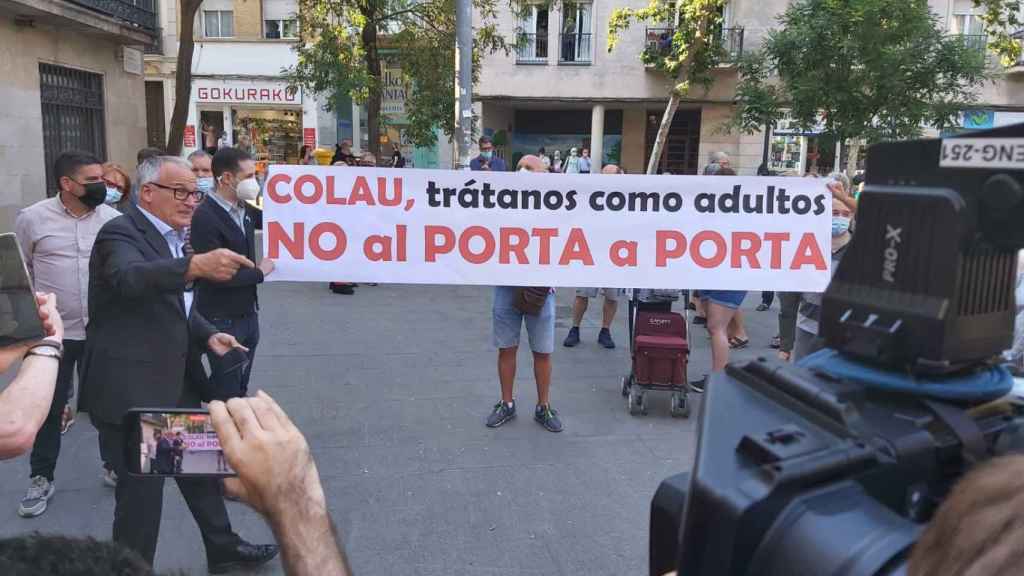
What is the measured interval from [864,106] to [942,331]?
12437 mm

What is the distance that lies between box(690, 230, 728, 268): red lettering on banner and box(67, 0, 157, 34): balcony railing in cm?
1126

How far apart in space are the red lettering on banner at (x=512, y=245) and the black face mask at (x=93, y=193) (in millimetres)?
2426

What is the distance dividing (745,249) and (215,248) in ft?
11.2

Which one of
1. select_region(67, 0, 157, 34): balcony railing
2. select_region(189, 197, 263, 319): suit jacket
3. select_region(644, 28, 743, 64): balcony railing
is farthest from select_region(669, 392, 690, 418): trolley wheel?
select_region(644, 28, 743, 64): balcony railing

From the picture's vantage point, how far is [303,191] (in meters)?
4.95

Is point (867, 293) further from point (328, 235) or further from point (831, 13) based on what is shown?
point (831, 13)

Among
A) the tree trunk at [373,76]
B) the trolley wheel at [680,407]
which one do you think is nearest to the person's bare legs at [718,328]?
the trolley wheel at [680,407]

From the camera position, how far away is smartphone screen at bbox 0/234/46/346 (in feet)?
6.11

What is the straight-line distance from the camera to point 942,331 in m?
0.96

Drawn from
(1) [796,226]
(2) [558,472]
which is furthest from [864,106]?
(2) [558,472]

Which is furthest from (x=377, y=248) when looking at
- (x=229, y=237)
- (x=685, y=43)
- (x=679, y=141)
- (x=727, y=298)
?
(x=679, y=141)

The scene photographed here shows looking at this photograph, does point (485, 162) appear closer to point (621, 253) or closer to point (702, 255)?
point (621, 253)

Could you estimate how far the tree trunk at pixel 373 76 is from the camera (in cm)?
1266

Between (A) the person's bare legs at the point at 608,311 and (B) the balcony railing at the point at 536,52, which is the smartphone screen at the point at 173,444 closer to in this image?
(A) the person's bare legs at the point at 608,311
